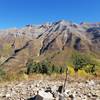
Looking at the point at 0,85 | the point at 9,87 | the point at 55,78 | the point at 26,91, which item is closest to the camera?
the point at 26,91

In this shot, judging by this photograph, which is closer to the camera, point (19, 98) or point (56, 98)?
point (56, 98)

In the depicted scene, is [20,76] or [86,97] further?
[20,76]

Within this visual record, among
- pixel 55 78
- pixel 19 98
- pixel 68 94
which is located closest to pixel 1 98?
pixel 19 98

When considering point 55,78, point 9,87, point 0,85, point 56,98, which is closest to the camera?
point 56,98

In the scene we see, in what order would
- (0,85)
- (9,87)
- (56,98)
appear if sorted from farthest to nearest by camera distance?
(0,85) → (9,87) → (56,98)

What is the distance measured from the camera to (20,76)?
55.4ft

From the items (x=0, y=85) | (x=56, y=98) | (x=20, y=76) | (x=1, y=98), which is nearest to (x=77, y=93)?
(x=56, y=98)

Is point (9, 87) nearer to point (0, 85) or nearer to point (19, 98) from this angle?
point (0, 85)

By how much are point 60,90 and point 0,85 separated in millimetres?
4425

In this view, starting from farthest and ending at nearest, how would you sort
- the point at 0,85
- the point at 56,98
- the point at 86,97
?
the point at 0,85 → the point at 86,97 → the point at 56,98

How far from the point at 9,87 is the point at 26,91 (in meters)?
1.72

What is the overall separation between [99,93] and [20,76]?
6883 millimetres

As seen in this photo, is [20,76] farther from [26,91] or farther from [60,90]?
[60,90]

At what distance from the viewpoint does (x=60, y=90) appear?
11141mm
